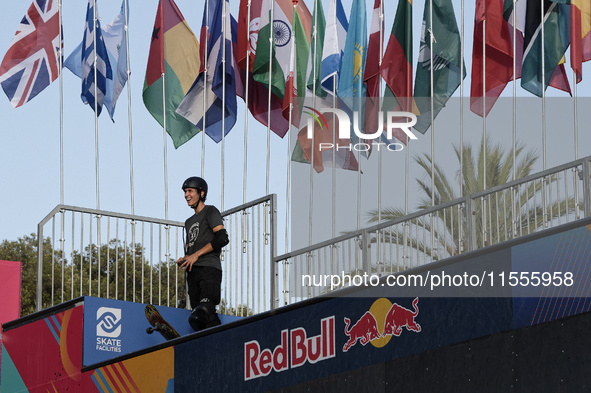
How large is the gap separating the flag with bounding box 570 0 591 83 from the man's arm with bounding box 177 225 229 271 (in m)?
6.02

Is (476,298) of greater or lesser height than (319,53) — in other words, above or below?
below

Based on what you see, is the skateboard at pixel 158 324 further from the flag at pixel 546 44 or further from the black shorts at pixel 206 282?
the flag at pixel 546 44

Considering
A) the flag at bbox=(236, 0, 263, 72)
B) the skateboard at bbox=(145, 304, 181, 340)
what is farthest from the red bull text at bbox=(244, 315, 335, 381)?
the flag at bbox=(236, 0, 263, 72)

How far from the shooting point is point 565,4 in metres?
14.0

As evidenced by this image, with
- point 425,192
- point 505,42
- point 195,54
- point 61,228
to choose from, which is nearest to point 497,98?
point 505,42

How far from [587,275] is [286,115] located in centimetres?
974

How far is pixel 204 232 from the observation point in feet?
34.0

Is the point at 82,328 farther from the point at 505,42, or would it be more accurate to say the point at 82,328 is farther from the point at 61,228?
the point at 505,42

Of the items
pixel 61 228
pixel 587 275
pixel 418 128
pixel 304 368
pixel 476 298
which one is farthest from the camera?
pixel 418 128

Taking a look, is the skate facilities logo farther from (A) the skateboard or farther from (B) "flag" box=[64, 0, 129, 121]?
(B) "flag" box=[64, 0, 129, 121]

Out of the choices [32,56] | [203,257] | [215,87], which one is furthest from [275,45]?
[203,257]

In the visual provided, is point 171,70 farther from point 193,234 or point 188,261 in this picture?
point 188,261

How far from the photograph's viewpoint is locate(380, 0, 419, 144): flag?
15.1 metres

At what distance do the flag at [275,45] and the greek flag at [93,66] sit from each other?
2.43 metres
